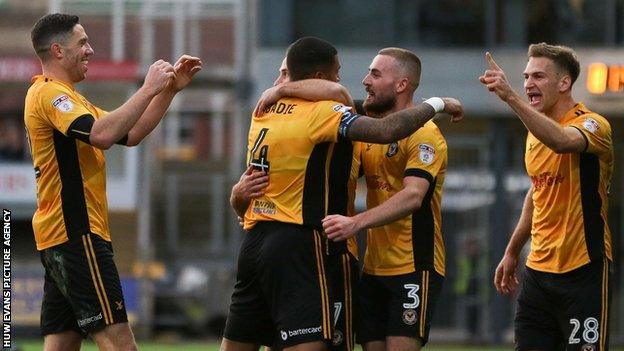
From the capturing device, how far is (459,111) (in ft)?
28.6

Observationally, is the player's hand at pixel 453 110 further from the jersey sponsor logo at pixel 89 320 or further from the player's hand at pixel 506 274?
the jersey sponsor logo at pixel 89 320

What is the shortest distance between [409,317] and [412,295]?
14 cm

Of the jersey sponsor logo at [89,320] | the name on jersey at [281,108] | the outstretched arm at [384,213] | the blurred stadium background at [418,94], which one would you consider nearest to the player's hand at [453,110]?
Result: the outstretched arm at [384,213]

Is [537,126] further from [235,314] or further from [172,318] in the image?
[172,318]

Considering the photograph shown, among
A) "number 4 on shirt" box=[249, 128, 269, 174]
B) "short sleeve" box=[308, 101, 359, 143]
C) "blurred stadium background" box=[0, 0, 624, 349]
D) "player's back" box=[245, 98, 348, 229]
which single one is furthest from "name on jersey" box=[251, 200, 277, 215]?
"blurred stadium background" box=[0, 0, 624, 349]

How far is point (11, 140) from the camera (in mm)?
26859

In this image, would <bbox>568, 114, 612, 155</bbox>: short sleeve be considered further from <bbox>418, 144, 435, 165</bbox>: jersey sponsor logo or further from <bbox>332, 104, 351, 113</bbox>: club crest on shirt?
<bbox>332, 104, 351, 113</bbox>: club crest on shirt

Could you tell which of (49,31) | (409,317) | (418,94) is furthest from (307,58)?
(418,94)

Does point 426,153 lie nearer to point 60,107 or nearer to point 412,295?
point 412,295

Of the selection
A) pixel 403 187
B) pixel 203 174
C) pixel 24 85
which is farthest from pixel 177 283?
pixel 403 187

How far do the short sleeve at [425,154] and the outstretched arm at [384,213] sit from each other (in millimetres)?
68

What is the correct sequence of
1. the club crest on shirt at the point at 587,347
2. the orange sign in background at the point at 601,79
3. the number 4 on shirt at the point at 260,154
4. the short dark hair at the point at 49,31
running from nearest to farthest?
the number 4 on shirt at the point at 260,154 < the short dark hair at the point at 49,31 < the club crest on shirt at the point at 587,347 < the orange sign in background at the point at 601,79

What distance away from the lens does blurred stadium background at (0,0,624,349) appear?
78.6 feet

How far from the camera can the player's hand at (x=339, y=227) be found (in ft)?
26.8
